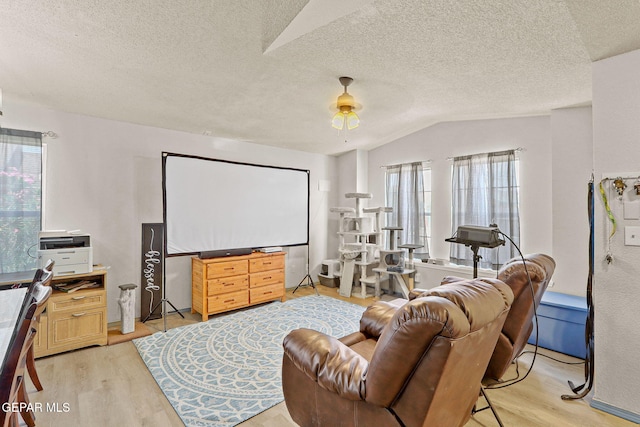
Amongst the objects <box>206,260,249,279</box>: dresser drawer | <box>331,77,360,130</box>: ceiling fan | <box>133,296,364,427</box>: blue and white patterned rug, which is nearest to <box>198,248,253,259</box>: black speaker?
<box>206,260,249,279</box>: dresser drawer

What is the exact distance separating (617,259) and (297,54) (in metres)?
2.72

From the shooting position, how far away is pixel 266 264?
14.2 ft

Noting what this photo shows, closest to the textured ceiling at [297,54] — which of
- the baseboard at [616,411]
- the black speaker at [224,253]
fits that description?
the black speaker at [224,253]

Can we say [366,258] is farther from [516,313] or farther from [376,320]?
[516,313]

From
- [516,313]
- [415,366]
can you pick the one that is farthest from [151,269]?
[516,313]

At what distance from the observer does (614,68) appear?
2102 millimetres

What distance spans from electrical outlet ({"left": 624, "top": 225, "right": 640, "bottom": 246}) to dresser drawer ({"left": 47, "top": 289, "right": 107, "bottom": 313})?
4.40 metres

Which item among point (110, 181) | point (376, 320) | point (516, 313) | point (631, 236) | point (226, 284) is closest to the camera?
point (516, 313)

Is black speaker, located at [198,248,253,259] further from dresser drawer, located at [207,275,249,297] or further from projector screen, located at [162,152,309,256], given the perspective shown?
dresser drawer, located at [207,275,249,297]

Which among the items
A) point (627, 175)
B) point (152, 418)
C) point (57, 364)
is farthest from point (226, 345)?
point (627, 175)

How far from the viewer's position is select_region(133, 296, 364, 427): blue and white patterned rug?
2.14 meters

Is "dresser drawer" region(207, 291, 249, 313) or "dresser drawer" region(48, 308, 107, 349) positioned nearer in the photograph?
"dresser drawer" region(48, 308, 107, 349)

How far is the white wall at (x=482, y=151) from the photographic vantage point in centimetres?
372

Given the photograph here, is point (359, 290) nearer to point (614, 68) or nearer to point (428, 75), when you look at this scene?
point (428, 75)
